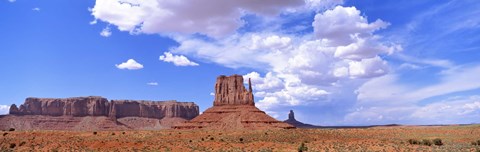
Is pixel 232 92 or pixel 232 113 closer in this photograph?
pixel 232 113

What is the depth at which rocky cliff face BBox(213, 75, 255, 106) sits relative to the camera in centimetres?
13238

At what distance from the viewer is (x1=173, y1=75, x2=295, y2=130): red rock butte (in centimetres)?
11106

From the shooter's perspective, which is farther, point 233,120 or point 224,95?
point 224,95

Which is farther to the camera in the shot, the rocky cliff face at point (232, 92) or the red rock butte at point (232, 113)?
the rocky cliff face at point (232, 92)

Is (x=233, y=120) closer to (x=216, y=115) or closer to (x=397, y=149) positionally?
(x=216, y=115)

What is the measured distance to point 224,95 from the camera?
138 metres

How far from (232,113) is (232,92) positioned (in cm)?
1616

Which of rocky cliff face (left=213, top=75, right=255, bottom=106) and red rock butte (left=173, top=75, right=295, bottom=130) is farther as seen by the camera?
rocky cliff face (left=213, top=75, right=255, bottom=106)

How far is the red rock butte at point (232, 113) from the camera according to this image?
111 metres

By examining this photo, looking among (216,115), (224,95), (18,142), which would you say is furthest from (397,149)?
(224,95)

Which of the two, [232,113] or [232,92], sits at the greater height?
[232,92]

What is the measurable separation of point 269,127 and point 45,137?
52424mm

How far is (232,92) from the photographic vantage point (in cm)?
13725

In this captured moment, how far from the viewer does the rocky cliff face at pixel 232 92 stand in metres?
132
